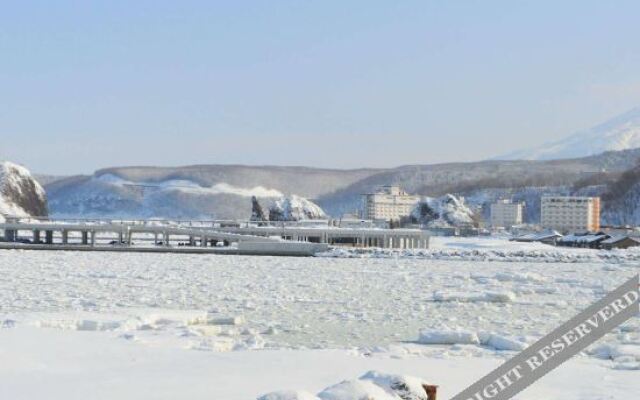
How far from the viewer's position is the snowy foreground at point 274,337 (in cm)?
913

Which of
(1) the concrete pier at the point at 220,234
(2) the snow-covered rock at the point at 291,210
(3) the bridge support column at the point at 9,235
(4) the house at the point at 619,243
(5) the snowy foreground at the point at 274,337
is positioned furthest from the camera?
(2) the snow-covered rock at the point at 291,210

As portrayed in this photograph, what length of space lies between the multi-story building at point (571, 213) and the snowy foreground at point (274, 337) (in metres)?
126

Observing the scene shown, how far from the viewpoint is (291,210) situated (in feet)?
415

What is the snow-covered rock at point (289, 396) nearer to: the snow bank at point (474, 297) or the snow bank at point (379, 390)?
the snow bank at point (379, 390)

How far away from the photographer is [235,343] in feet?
41.0

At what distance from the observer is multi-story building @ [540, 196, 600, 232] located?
5807 inches

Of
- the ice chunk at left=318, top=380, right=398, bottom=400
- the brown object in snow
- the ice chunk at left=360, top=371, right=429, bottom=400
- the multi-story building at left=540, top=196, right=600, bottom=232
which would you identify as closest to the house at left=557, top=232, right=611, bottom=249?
the multi-story building at left=540, top=196, right=600, bottom=232

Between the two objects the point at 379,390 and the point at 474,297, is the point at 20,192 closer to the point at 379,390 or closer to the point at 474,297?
the point at 474,297

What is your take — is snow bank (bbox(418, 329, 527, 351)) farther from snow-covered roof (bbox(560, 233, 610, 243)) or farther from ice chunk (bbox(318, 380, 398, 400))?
snow-covered roof (bbox(560, 233, 610, 243))

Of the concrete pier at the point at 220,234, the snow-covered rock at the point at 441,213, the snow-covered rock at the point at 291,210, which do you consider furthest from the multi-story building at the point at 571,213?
the concrete pier at the point at 220,234

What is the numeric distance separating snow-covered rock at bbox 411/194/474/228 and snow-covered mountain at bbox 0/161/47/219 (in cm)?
4967

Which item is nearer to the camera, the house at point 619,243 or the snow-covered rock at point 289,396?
the snow-covered rock at point 289,396

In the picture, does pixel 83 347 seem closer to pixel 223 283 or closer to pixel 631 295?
pixel 631 295

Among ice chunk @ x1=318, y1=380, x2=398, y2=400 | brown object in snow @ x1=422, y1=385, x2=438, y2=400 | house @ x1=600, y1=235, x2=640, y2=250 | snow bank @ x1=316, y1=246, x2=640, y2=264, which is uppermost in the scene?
ice chunk @ x1=318, y1=380, x2=398, y2=400
